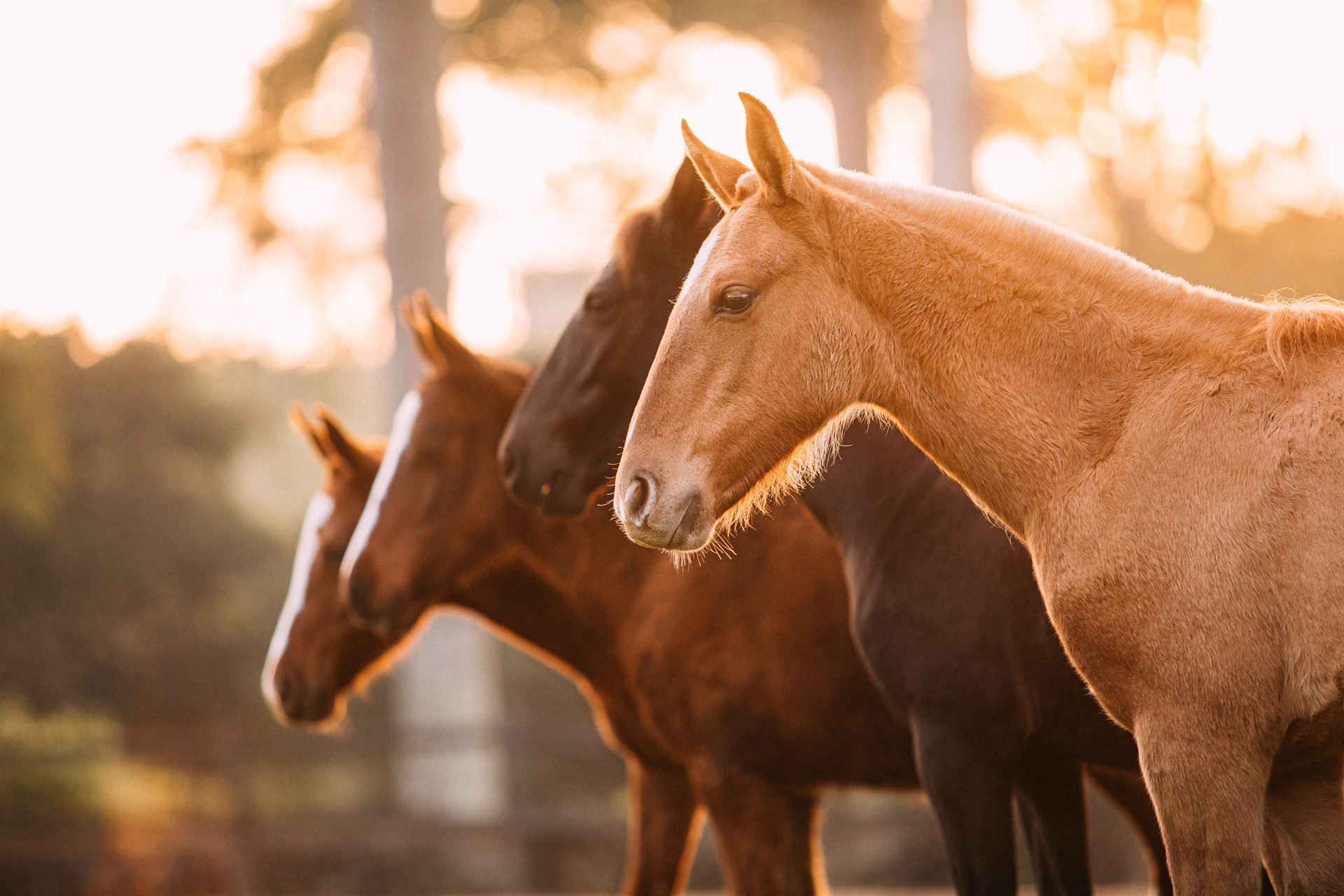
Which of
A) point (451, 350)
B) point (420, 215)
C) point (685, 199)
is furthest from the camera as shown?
point (420, 215)

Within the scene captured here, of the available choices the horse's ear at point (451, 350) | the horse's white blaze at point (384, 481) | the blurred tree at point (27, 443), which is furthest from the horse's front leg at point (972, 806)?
the blurred tree at point (27, 443)

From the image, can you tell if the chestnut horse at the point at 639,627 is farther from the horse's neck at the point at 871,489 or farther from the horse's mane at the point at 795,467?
the horse's mane at the point at 795,467

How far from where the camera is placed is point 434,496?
15.8 ft

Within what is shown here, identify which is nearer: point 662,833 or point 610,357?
point 610,357

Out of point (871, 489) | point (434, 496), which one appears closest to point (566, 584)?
point (434, 496)

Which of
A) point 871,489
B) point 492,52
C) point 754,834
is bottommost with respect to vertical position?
point 754,834

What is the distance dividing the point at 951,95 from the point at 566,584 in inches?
305

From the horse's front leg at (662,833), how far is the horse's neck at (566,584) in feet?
1.58

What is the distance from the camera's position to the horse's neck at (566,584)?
4.82 m

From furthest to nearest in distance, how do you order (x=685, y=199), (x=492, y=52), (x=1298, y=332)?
(x=492, y=52) → (x=685, y=199) → (x=1298, y=332)

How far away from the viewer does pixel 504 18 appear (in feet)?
49.0

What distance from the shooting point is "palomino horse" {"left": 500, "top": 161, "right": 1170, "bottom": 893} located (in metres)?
3.29

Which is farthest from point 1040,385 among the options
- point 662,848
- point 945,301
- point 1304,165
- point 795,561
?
point 1304,165

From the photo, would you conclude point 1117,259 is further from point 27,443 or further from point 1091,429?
point 27,443
